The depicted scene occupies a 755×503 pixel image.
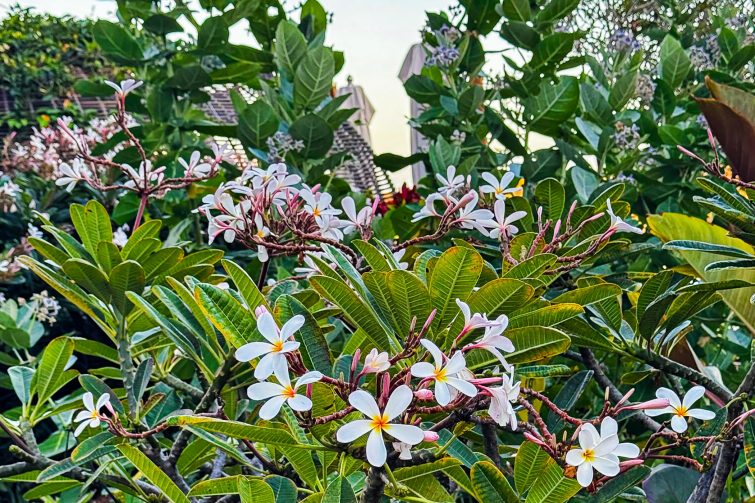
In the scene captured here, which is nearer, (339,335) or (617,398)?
(617,398)

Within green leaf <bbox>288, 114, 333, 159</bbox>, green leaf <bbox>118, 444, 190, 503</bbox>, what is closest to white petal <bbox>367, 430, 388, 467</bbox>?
green leaf <bbox>118, 444, 190, 503</bbox>

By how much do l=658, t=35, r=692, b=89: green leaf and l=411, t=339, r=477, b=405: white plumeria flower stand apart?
126 cm

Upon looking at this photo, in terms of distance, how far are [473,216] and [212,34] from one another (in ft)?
3.20

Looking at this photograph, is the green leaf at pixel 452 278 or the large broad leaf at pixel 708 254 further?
the large broad leaf at pixel 708 254

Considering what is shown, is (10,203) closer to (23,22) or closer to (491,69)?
(491,69)

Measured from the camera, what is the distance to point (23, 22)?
4.65 metres

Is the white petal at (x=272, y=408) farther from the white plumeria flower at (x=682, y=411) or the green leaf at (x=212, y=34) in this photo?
the green leaf at (x=212, y=34)

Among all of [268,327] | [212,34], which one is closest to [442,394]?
[268,327]

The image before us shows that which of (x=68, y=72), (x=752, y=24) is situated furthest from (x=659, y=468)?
(x=68, y=72)

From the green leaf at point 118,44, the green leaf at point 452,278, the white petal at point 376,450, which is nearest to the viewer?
the white petal at point 376,450

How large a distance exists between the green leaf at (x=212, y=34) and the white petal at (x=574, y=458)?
1.24 metres

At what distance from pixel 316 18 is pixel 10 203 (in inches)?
51.5

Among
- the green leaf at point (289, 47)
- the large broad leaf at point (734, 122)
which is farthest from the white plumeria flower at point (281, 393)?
the green leaf at point (289, 47)

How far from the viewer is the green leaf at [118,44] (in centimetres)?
150
